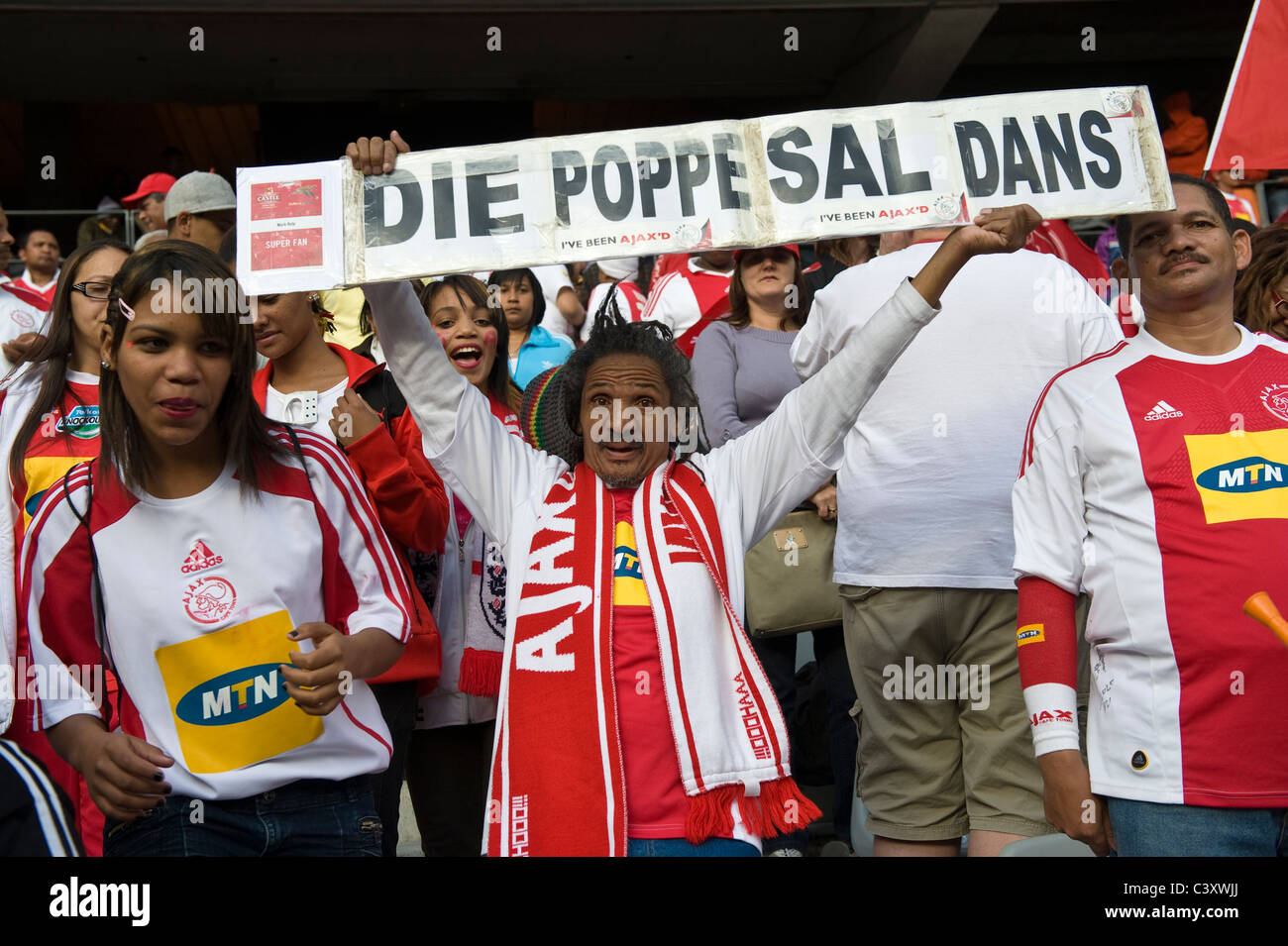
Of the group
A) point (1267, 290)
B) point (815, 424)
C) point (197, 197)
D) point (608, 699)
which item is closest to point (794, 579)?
point (815, 424)

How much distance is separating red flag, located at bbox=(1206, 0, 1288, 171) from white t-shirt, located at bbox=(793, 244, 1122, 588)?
53cm

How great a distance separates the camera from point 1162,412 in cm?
284

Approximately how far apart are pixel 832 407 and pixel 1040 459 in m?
0.45

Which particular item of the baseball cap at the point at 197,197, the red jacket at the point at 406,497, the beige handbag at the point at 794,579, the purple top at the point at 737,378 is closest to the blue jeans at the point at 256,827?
the red jacket at the point at 406,497

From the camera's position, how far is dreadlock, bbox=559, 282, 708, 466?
3.37 metres

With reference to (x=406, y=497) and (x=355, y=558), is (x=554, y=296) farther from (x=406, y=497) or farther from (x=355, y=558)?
(x=355, y=558)

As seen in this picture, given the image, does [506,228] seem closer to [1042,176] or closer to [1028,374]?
[1042,176]

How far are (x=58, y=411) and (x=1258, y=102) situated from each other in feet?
10.2

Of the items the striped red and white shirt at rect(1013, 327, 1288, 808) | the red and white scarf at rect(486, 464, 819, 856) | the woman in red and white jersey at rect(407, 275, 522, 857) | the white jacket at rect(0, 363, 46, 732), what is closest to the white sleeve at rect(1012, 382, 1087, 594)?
the striped red and white shirt at rect(1013, 327, 1288, 808)

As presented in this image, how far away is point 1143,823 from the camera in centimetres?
268

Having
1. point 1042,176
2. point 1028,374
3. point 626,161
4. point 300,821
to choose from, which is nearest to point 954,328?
point 1028,374

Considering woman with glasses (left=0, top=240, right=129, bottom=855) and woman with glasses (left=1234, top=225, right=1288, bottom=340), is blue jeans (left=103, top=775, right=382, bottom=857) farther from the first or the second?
woman with glasses (left=1234, top=225, right=1288, bottom=340)

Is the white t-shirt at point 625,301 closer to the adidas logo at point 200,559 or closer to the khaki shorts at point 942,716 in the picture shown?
the khaki shorts at point 942,716

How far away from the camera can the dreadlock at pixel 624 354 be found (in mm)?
3367
